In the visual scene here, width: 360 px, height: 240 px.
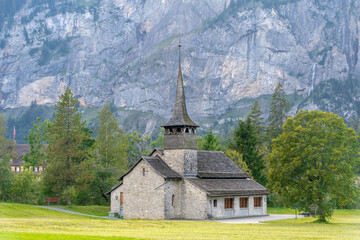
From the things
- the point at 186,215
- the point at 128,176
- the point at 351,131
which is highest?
the point at 351,131

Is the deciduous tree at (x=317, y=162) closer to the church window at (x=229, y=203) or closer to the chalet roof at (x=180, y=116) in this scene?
the church window at (x=229, y=203)

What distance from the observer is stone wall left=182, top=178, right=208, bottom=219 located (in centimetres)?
5394

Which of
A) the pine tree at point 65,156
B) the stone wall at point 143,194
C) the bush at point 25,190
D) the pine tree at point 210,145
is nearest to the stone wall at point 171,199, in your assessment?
the stone wall at point 143,194

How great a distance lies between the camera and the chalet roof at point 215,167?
2331 inches

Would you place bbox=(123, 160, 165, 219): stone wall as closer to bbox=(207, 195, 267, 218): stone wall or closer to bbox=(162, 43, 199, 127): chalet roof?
bbox=(207, 195, 267, 218): stone wall

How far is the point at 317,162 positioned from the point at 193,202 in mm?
14785

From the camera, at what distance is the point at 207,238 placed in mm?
29953

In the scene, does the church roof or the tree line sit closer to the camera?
the tree line

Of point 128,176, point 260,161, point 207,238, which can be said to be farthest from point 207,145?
point 207,238

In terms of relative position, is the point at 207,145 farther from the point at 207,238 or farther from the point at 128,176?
the point at 207,238

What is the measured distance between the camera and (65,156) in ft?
217

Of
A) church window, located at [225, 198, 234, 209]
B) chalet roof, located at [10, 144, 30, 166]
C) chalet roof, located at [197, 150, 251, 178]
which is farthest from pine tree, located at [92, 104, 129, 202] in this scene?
chalet roof, located at [10, 144, 30, 166]

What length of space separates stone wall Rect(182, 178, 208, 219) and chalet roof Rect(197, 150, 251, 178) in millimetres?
2769

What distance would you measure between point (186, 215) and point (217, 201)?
146 inches
